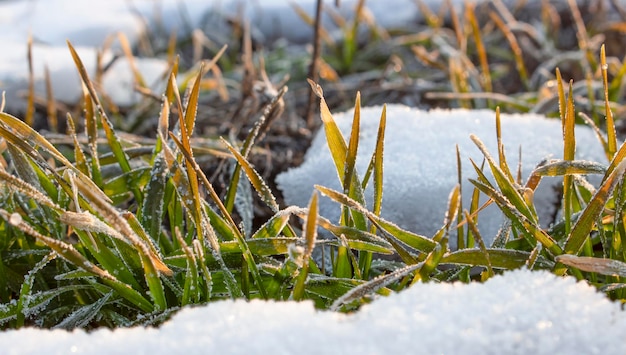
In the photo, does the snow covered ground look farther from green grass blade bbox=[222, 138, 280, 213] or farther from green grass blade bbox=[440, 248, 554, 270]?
green grass blade bbox=[222, 138, 280, 213]

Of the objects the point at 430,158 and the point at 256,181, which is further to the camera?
the point at 430,158

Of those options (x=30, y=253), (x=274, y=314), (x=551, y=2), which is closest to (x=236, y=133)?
(x=30, y=253)

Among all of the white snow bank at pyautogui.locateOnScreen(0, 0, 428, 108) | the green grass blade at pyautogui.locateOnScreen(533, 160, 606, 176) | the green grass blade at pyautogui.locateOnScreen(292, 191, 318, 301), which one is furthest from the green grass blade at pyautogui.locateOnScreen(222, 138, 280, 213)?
the white snow bank at pyautogui.locateOnScreen(0, 0, 428, 108)

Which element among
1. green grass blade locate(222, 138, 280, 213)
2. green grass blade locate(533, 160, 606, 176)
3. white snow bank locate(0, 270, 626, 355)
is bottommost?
white snow bank locate(0, 270, 626, 355)

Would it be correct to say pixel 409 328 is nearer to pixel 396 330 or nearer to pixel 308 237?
pixel 396 330

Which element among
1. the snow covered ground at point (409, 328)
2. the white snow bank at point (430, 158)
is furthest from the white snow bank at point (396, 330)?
the white snow bank at point (430, 158)

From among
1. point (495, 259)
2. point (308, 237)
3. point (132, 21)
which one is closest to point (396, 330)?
point (308, 237)

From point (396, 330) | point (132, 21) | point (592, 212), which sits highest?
point (132, 21)

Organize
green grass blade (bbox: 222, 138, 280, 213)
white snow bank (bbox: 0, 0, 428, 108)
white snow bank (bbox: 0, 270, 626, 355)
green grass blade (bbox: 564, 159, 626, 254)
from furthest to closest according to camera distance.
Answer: white snow bank (bbox: 0, 0, 428, 108) < green grass blade (bbox: 222, 138, 280, 213) < green grass blade (bbox: 564, 159, 626, 254) < white snow bank (bbox: 0, 270, 626, 355)
